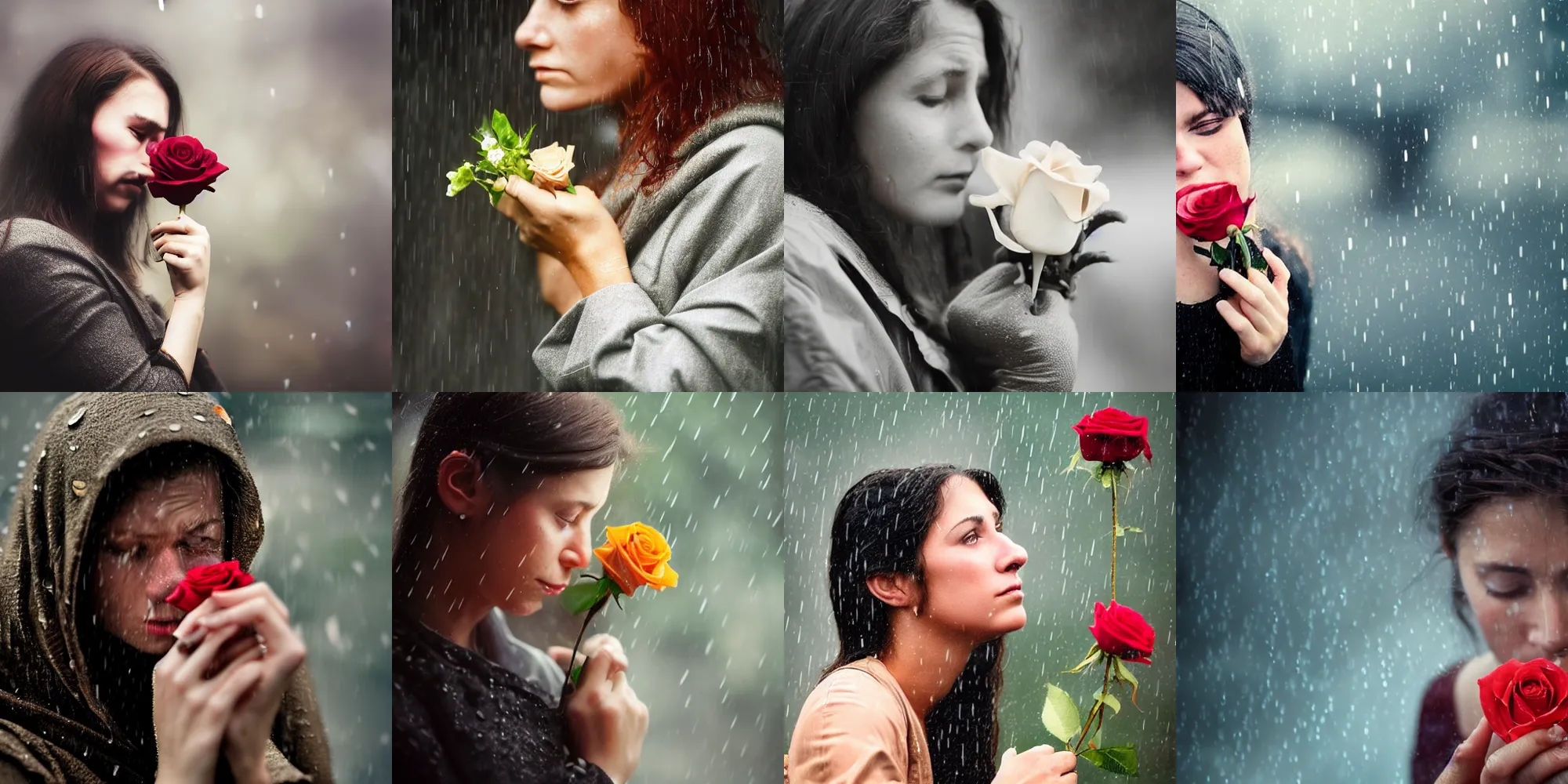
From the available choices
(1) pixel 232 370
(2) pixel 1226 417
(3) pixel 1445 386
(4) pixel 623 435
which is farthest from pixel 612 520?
(3) pixel 1445 386

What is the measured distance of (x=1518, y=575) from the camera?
1.97 meters

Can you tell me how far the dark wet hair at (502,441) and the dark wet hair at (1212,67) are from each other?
110 centimetres

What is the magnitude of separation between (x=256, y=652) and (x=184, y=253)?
2.02ft

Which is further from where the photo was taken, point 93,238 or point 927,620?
point 927,620

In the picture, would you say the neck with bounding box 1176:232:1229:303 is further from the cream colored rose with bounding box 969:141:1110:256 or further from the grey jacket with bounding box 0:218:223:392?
the grey jacket with bounding box 0:218:223:392

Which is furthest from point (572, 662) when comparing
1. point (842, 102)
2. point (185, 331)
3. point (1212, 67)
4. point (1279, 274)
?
point (1212, 67)

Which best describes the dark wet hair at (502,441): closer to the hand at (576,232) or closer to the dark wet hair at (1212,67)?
the hand at (576,232)

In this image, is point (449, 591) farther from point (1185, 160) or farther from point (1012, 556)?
point (1185, 160)

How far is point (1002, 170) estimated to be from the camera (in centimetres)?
196

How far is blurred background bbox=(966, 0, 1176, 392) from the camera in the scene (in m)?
1.99

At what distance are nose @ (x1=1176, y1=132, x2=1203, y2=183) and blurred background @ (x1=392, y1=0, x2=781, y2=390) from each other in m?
0.92

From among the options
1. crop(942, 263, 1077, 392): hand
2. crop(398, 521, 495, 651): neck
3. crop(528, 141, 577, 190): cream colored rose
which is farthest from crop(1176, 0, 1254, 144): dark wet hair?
crop(398, 521, 495, 651): neck

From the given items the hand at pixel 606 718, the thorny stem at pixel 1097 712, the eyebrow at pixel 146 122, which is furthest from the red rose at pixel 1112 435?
the eyebrow at pixel 146 122

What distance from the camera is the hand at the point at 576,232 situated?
1.92m
